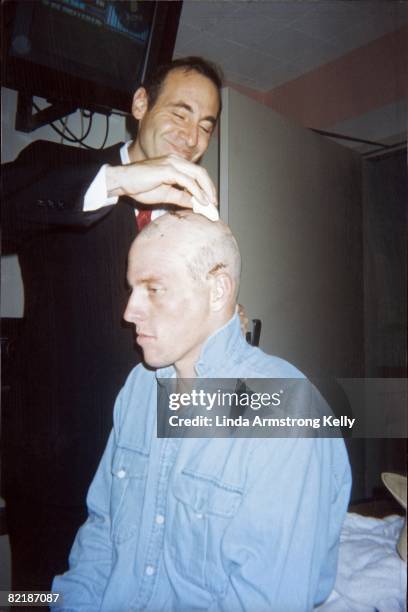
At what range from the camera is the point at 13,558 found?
108cm

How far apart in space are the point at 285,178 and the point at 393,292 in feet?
1.53

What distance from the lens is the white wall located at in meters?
1.18

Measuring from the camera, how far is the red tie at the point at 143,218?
102 cm

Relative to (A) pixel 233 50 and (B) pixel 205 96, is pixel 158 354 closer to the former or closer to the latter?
(B) pixel 205 96

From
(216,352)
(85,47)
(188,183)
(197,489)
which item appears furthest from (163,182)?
(197,489)

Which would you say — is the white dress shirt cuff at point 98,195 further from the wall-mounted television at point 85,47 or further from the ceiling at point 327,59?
the ceiling at point 327,59

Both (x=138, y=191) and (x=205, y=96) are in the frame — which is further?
(x=205, y=96)

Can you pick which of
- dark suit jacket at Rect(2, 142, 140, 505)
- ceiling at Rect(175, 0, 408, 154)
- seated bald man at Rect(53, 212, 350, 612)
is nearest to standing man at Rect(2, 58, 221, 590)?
dark suit jacket at Rect(2, 142, 140, 505)

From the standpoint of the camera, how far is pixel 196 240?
0.88 metres

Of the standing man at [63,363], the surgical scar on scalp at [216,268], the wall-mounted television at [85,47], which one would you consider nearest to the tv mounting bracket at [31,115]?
the wall-mounted television at [85,47]

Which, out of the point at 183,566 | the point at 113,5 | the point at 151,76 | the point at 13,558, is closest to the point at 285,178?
the point at 151,76

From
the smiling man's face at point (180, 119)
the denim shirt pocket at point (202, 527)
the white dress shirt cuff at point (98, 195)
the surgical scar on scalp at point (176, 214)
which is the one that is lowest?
the denim shirt pocket at point (202, 527)

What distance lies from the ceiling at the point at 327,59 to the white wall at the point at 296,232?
101mm

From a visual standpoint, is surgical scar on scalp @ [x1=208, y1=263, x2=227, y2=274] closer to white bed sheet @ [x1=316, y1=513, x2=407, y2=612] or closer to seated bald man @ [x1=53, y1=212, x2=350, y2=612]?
seated bald man @ [x1=53, y1=212, x2=350, y2=612]
